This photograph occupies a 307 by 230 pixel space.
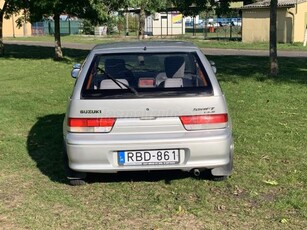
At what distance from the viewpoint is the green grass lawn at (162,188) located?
4254 millimetres

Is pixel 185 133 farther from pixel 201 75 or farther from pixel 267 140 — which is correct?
pixel 267 140

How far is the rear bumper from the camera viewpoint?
15.1ft

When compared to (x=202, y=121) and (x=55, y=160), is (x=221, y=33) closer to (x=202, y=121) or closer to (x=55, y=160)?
(x=55, y=160)

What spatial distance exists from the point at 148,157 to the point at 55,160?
193 cm

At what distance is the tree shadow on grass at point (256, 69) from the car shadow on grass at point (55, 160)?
6.62m

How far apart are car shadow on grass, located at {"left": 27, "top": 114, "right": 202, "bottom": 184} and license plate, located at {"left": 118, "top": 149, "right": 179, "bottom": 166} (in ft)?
2.10

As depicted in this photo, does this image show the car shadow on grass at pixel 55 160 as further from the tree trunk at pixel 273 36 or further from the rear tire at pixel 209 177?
the tree trunk at pixel 273 36

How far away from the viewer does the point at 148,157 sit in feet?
15.3

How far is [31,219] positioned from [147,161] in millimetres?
1207

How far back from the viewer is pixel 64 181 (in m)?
5.35

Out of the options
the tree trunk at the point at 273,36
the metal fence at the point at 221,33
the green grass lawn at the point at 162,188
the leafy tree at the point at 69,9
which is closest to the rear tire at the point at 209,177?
the green grass lawn at the point at 162,188

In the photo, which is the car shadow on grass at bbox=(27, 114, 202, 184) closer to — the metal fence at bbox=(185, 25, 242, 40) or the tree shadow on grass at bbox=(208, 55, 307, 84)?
the tree shadow on grass at bbox=(208, 55, 307, 84)

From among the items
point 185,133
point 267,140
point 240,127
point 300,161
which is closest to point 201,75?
point 185,133

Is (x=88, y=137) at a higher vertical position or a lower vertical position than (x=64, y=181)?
higher
